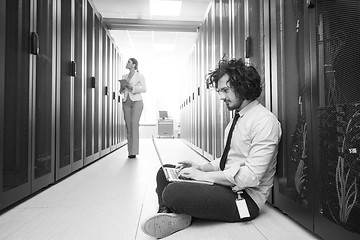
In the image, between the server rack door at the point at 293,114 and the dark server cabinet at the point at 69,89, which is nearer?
the server rack door at the point at 293,114

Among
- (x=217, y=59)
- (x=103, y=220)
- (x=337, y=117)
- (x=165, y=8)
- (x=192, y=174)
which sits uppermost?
(x=165, y=8)

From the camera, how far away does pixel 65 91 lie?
9.34 ft

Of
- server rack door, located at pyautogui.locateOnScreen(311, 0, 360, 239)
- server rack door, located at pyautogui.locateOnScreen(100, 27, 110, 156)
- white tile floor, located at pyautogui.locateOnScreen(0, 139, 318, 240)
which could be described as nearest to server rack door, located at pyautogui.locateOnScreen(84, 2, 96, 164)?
server rack door, located at pyautogui.locateOnScreen(100, 27, 110, 156)

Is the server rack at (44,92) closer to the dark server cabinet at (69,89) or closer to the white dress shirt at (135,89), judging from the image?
the dark server cabinet at (69,89)

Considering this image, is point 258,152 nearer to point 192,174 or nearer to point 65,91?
point 192,174

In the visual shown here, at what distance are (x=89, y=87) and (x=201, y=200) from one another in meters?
2.85

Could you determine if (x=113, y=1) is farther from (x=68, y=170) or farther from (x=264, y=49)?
(x=264, y=49)

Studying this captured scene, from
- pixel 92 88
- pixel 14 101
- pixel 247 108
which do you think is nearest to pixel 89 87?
pixel 92 88

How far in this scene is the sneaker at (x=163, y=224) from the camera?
51.0 inches

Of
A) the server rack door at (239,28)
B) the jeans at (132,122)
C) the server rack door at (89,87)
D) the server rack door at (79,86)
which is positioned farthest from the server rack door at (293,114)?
the jeans at (132,122)

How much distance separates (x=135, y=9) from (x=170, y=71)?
235 inches

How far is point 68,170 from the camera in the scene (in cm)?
289

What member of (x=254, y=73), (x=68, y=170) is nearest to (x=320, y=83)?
(x=254, y=73)

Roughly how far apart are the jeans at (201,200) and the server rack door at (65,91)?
1.59 meters
